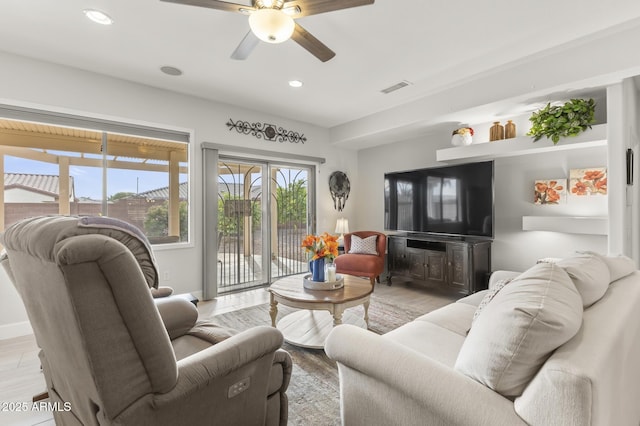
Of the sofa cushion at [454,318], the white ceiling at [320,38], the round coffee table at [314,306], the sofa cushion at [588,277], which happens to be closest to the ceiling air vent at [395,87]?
the white ceiling at [320,38]

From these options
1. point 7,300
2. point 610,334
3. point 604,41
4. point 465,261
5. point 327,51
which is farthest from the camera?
point 465,261

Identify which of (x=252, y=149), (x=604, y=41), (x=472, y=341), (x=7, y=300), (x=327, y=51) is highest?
(x=604, y=41)

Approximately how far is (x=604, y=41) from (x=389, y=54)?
1.73 metres

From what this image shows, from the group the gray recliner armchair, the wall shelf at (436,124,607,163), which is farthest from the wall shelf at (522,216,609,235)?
the gray recliner armchair

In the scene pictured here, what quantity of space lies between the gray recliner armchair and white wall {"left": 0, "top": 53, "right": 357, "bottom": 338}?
8.36 feet

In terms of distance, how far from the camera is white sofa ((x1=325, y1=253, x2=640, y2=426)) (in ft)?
2.59

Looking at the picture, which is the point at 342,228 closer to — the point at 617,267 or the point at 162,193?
the point at 162,193

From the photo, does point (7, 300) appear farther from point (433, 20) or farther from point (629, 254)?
point (629, 254)

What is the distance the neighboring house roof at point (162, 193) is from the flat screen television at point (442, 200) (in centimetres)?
299

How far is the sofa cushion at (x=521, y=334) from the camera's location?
0.85 meters

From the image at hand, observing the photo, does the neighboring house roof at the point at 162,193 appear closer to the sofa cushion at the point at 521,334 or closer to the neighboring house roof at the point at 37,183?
the neighboring house roof at the point at 37,183

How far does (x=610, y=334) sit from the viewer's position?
0.95m

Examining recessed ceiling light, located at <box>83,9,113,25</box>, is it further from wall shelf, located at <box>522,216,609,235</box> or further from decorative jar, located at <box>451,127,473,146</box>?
wall shelf, located at <box>522,216,609,235</box>

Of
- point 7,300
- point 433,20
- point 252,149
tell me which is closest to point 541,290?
point 433,20
